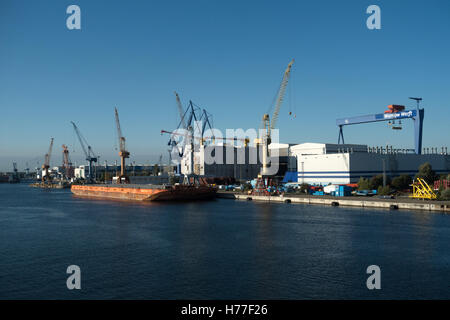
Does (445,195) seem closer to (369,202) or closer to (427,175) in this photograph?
(369,202)

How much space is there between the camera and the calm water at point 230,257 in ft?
51.5

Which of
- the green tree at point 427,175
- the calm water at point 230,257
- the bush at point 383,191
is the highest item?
the green tree at point 427,175

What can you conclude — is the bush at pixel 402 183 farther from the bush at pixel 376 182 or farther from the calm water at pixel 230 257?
the calm water at pixel 230 257

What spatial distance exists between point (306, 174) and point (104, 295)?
5871cm

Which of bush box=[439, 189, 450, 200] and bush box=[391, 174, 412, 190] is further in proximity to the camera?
bush box=[391, 174, 412, 190]

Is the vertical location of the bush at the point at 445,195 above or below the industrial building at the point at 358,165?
below

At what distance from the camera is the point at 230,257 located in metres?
21.0

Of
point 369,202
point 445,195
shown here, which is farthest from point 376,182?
point 445,195

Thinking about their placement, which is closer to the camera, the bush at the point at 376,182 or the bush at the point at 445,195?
the bush at the point at 445,195

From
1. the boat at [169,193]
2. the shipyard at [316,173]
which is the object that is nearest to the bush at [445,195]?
the shipyard at [316,173]

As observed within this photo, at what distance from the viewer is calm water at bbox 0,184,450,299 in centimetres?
1571

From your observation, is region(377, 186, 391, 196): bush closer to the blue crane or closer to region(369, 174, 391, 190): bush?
region(369, 174, 391, 190): bush

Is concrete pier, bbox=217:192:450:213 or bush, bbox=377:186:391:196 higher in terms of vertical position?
bush, bbox=377:186:391:196

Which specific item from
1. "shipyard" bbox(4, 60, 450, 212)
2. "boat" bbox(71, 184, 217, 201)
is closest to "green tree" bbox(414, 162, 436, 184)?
"shipyard" bbox(4, 60, 450, 212)
